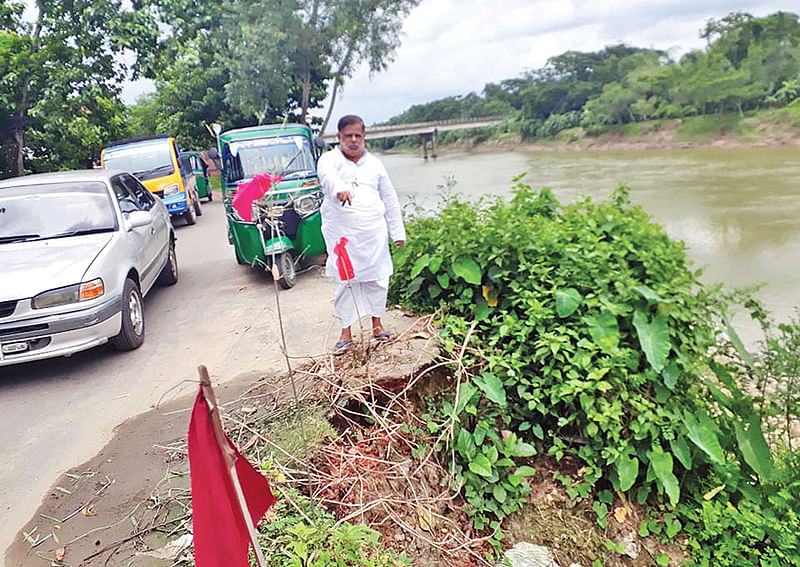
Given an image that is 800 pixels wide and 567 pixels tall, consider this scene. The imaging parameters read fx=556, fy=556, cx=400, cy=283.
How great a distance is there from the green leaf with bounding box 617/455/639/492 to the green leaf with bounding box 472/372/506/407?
77 centimetres

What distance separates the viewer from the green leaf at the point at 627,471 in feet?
10.8

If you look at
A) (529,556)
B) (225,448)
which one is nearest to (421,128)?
(529,556)

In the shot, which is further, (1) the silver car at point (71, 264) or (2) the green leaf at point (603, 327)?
(1) the silver car at point (71, 264)

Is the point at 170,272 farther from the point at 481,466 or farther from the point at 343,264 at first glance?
the point at 481,466

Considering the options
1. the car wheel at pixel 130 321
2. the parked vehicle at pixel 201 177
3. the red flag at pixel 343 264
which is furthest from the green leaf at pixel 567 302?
the parked vehicle at pixel 201 177

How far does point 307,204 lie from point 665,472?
4.48 m

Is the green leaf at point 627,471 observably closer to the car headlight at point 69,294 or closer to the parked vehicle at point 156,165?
the car headlight at point 69,294

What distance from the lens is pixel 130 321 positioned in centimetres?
458

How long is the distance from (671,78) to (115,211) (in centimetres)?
4415

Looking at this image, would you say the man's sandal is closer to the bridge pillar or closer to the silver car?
the silver car

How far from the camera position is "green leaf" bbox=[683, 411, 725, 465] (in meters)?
3.22

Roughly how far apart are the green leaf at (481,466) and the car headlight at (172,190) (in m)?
10.2

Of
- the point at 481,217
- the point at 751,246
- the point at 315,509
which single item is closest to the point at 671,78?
the point at 751,246

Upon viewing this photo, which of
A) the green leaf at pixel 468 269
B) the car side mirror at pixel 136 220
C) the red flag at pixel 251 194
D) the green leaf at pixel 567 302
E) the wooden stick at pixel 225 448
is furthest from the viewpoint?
the car side mirror at pixel 136 220
